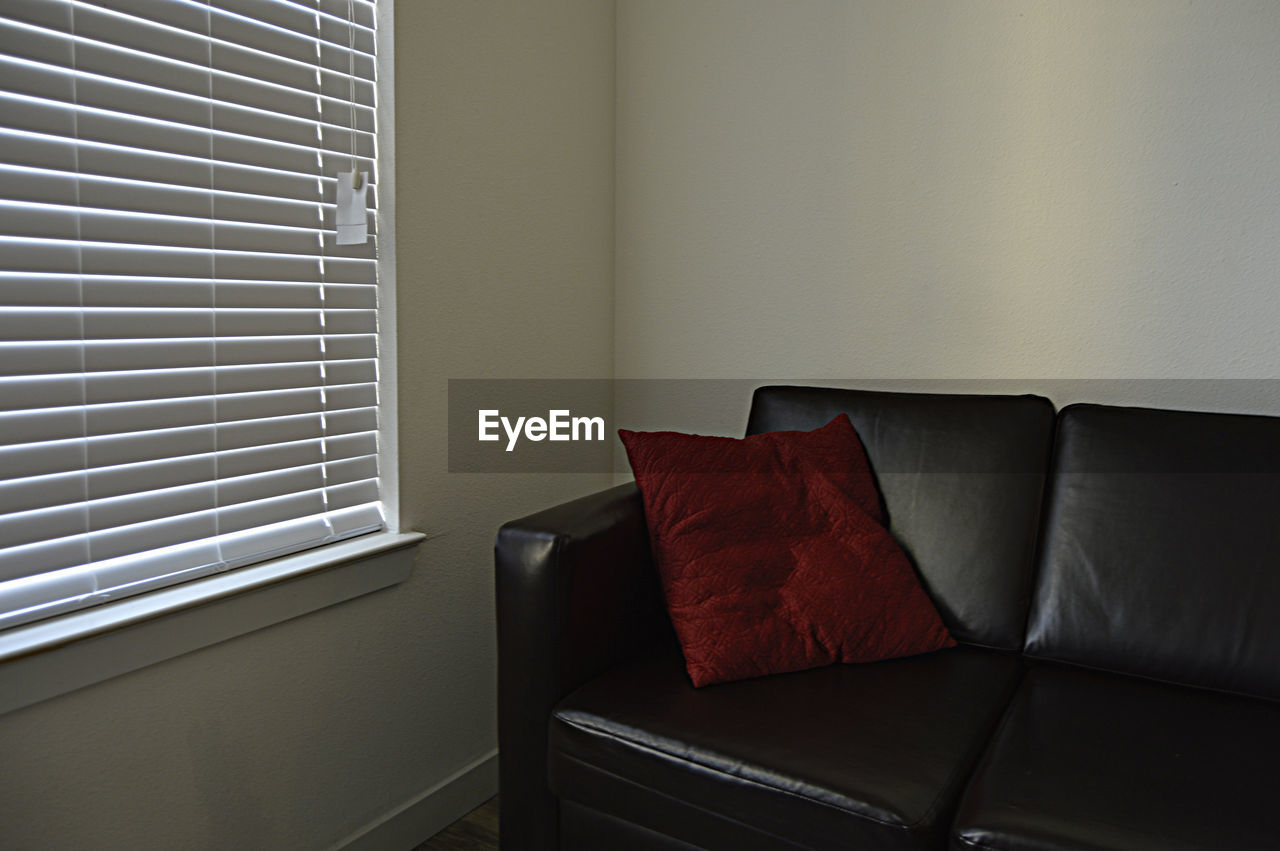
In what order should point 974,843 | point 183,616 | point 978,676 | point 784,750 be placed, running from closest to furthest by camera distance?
point 974,843
point 784,750
point 183,616
point 978,676

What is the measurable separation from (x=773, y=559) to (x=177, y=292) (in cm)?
111

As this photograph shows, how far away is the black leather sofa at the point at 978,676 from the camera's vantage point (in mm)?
1221

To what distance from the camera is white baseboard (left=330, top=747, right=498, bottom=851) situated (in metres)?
1.85

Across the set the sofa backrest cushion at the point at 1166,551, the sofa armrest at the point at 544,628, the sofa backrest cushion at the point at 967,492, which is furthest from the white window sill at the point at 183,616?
the sofa backrest cushion at the point at 1166,551

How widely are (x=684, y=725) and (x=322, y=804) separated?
0.81 metres

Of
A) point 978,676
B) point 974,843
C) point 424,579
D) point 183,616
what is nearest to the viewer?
point 974,843

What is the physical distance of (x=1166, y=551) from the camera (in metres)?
1.61

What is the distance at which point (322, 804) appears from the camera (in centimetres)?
175

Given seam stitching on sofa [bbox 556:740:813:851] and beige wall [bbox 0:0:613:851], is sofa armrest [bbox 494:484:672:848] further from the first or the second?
beige wall [bbox 0:0:613:851]

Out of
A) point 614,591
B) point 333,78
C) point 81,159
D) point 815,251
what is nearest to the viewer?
point 81,159

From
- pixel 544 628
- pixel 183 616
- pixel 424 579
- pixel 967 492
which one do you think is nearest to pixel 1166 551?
pixel 967 492

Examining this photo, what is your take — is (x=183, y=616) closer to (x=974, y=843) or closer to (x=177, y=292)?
(x=177, y=292)

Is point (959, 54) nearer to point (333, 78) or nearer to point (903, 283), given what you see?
point (903, 283)

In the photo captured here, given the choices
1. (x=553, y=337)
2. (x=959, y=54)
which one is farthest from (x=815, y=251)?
(x=553, y=337)
